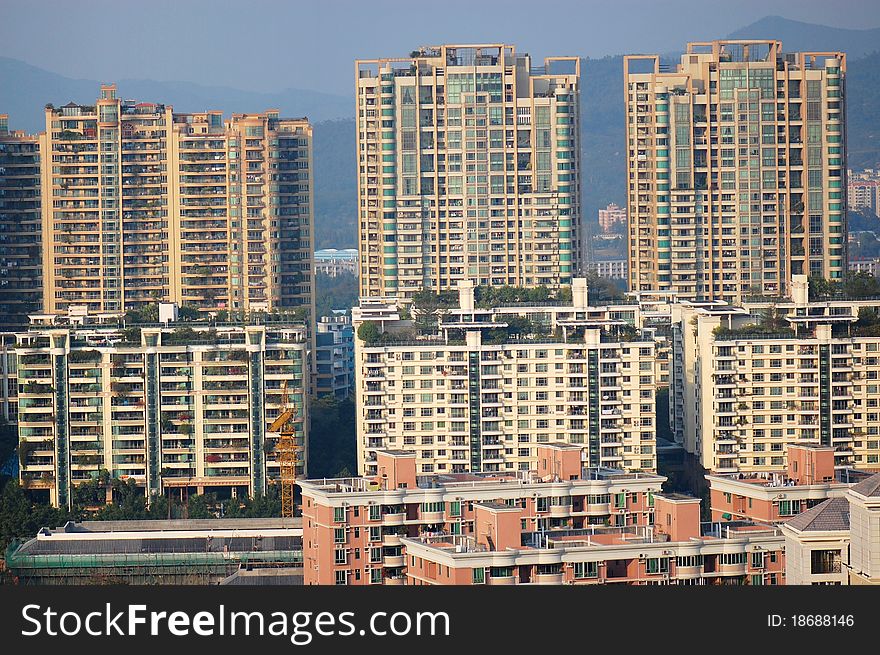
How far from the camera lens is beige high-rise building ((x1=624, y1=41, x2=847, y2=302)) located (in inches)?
914

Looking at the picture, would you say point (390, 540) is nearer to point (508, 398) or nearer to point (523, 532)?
point (523, 532)

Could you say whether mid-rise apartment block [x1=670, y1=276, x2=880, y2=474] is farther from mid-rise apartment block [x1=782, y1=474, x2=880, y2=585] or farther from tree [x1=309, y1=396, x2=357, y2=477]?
mid-rise apartment block [x1=782, y1=474, x2=880, y2=585]

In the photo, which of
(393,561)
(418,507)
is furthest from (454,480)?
(393,561)

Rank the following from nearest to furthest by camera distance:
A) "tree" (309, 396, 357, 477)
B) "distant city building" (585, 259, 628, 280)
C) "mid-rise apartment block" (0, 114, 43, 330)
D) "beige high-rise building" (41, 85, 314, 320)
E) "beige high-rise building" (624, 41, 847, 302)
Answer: "tree" (309, 396, 357, 477) < "beige high-rise building" (624, 41, 847, 302) < "beige high-rise building" (41, 85, 314, 320) < "mid-rise apartment block" (0, 114, 43, 330) < "distant city building" (585, 259, 628, 280)

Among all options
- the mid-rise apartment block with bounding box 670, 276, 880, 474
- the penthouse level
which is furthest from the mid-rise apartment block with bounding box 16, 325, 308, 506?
the penthouse level

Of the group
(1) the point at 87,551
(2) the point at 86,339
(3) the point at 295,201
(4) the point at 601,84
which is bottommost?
(1) the point at 87,551

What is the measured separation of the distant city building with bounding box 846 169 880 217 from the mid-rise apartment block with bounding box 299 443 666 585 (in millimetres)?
23187

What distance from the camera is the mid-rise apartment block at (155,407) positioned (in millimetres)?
17359

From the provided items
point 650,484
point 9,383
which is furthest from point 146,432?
point 650,484

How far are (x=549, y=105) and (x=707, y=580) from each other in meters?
13.0

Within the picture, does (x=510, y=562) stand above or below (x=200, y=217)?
below

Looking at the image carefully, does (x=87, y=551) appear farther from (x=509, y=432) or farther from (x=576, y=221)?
(x=576, y=221)

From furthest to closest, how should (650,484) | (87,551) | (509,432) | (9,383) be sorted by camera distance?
1. (9,383)
2. (509,432)
3. (87,551)
4. (650,484)

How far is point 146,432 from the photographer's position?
57.3ft
